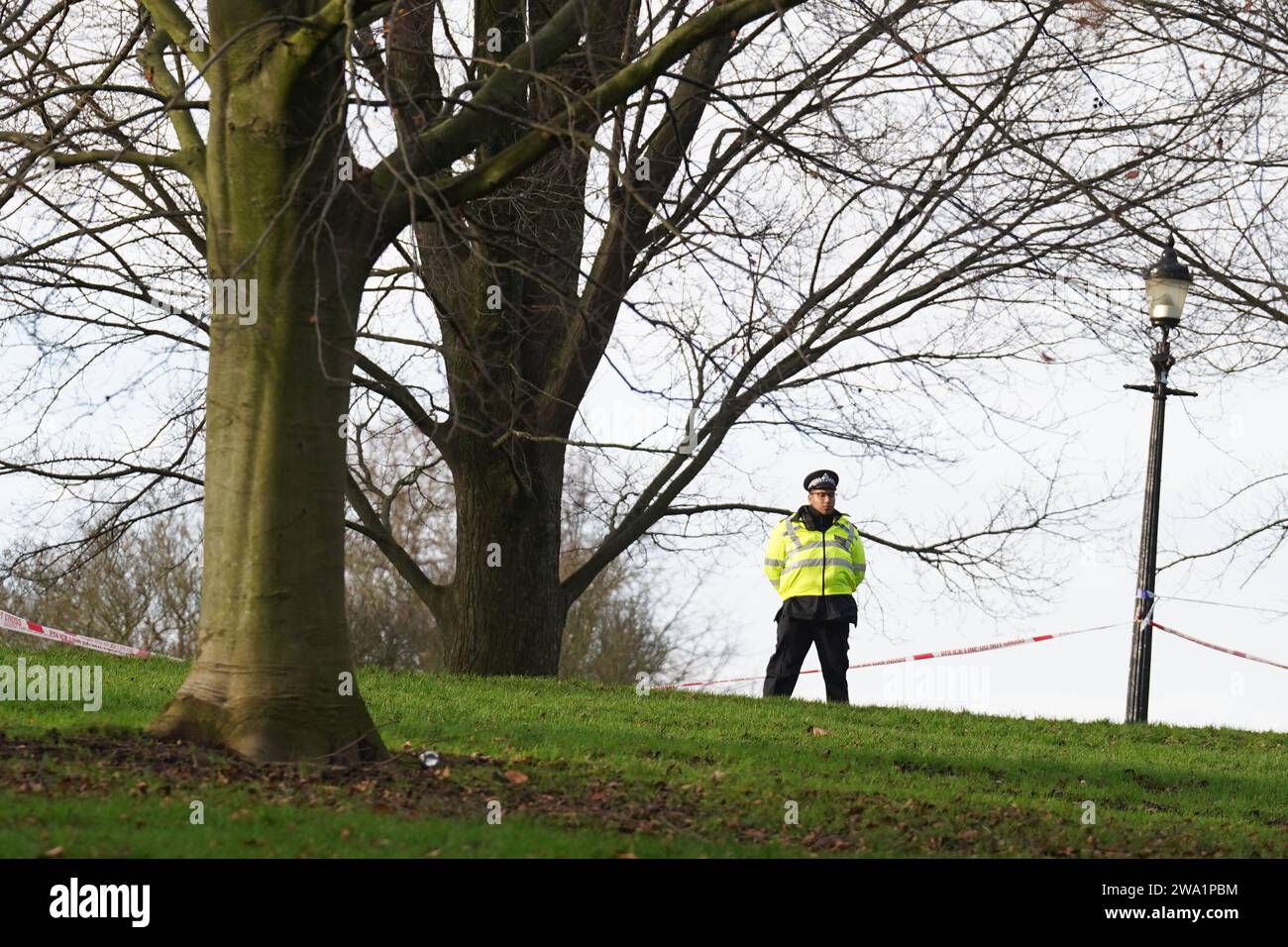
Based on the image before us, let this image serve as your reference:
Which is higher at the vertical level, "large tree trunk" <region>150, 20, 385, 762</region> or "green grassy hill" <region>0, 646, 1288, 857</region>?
"large tree trunk" <region>150, 20, 385, 762</region>

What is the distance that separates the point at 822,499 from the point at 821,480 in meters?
0.18

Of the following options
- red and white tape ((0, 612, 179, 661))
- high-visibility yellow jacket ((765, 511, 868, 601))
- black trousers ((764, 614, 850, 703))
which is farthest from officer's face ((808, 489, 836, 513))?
red and white tape ((0, 612, 179, 661))

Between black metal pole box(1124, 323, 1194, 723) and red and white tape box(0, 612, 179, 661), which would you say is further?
black metal pole box(1124, 323, 1194, 723)

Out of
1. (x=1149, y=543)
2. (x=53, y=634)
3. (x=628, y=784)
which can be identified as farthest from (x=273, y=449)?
(x=1149, y=543)

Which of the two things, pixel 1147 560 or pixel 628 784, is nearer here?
pixel 628 784

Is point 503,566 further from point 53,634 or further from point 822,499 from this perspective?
point 53,634

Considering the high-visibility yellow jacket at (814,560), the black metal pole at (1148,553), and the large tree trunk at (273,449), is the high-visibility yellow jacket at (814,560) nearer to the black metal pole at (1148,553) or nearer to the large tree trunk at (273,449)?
the black metal pole at (1148,553)

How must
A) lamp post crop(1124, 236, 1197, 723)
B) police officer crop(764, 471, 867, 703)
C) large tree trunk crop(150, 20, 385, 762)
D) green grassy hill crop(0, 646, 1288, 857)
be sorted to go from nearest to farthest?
green grassy hill crop(0, 646, 1288, 857) → large tree trunk crop(150, 20, 385, 762) → police officer crop(764, 471, 867, 703) → lamp post crop(1124, 236, 1197, 723)

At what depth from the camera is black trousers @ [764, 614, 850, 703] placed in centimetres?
1496

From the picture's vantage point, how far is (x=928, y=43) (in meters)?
13.4

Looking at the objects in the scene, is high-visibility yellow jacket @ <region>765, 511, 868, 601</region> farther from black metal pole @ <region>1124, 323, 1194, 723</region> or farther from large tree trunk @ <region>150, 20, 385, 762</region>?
large tree trunk @ <region>150, 20, 385, 762</region>

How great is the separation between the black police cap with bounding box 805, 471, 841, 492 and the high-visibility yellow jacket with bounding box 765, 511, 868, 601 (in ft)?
1.03

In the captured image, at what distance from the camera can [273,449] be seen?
8984 millimetres
